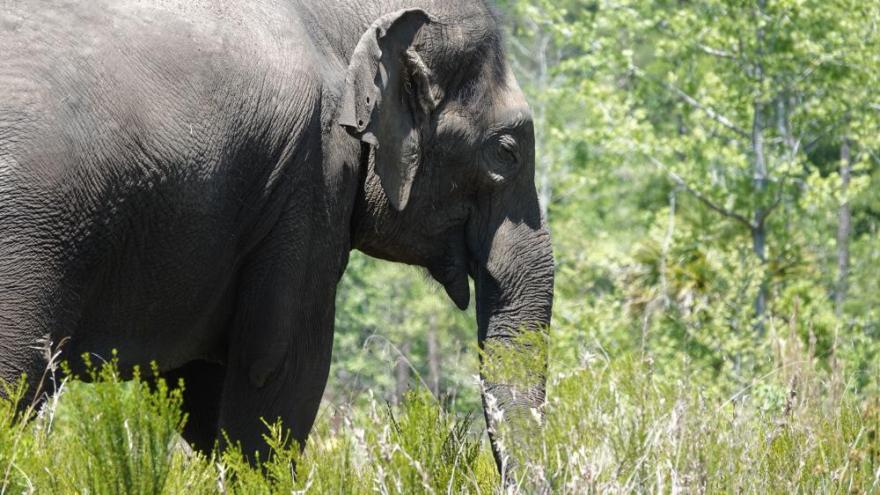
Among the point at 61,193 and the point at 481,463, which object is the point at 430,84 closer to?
the point at 481,463

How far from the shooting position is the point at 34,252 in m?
4.33

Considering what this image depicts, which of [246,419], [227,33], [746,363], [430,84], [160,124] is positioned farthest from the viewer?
[746,363]

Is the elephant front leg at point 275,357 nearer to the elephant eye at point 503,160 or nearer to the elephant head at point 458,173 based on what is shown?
the elephant head at point 458,173

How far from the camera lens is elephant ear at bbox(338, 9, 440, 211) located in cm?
551

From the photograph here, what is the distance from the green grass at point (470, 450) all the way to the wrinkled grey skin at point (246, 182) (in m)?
0.28

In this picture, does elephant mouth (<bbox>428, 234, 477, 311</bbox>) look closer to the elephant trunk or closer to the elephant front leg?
the elephant trunk

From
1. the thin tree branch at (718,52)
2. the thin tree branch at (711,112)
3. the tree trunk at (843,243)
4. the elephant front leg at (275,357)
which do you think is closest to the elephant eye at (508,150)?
the elephant front leg at (275,357)

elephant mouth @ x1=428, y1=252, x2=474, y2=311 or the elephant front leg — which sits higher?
elephant mouth @ x1=428, y1=252, x2=474, y2=311

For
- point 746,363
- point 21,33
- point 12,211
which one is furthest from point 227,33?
point 746,363

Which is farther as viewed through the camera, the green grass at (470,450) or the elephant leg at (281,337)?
the elephant leg at (281,337)

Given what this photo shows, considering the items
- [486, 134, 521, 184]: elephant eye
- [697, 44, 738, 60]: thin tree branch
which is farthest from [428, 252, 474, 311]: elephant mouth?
[697, 44, 738, 60]: thin tree branch

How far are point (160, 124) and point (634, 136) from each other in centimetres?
1143

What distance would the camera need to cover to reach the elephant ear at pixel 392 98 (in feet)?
18.1

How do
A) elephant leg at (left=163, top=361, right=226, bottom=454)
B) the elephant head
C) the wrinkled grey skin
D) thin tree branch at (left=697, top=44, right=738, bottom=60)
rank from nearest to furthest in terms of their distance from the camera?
the wrinkled grey skin < the elephant head < elephant leg at (left=163, top=361, right=226, bottom=454) < thin tree branch at (left=697, top=44, right=738, bottom=60)
